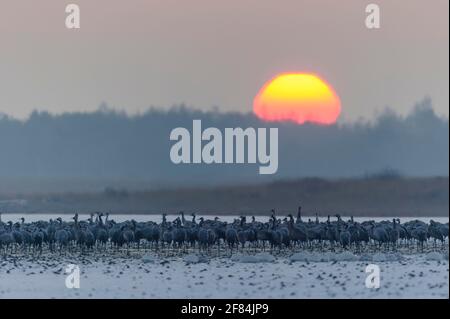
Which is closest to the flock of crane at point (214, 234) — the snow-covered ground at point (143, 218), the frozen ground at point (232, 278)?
the snow-covered ground at point (143, 218)

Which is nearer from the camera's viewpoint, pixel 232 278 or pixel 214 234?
pixel 232 278

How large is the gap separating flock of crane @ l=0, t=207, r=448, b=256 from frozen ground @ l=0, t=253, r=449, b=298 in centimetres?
35

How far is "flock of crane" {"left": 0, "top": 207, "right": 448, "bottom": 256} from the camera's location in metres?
20.5

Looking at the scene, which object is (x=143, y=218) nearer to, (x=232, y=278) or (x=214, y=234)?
(x=214, y=234)

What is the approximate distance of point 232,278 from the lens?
19812 mm

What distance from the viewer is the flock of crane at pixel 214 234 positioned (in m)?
20.5

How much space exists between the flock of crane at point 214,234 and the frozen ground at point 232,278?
1.15 feet

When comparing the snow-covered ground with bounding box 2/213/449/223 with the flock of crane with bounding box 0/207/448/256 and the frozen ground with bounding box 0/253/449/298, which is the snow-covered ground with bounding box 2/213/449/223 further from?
the frozen ground with bounding box 0/253/449/298

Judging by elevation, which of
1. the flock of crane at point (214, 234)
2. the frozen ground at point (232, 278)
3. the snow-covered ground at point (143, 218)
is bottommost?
the frozen ground at point (232, 278)

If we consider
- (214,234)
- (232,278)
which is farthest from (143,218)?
(232,278)

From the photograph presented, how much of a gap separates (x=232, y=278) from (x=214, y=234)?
0.90m

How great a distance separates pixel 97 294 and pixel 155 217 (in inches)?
55.3

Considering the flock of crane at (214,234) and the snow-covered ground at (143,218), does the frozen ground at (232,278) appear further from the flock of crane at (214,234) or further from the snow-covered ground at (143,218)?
the snow-covered ground at (143,218)
